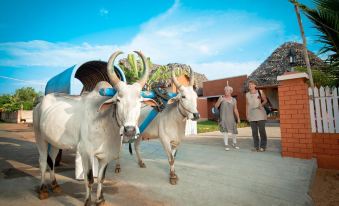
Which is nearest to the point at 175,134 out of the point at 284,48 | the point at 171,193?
the point at 171,193

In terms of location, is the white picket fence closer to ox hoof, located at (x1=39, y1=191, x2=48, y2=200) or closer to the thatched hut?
ox hoof, located at (x1=39, y1=191, x2=48, y2=200)

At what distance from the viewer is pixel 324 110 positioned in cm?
487

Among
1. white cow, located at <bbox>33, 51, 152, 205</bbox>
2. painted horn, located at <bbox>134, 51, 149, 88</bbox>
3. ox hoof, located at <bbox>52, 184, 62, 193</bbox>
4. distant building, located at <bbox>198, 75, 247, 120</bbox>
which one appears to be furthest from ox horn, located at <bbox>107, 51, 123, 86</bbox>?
distant building, located at <bbox>198, 75, 247, 120</bbox>

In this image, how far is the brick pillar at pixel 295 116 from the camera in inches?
196

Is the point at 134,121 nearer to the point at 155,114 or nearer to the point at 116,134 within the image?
the point at 116,134

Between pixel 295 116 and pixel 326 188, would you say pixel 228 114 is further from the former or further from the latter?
pixel 326 188

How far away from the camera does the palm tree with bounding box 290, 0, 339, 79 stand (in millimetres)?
3996

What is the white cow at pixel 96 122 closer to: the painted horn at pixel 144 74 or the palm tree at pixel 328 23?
the painted horn at pixel 144 74

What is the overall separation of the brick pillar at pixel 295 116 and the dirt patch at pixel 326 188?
667 millimetres

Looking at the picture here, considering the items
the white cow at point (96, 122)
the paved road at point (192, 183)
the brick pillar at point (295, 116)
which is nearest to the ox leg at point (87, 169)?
the white cow at point (96, 122)

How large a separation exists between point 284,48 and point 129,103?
70.2 ft

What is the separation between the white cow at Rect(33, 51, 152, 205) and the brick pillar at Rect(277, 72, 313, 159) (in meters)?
4.09

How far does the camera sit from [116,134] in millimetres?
3004

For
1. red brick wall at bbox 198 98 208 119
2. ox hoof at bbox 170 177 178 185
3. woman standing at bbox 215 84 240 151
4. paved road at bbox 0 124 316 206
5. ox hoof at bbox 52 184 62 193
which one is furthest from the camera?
red brick wall at bbox 198 98 208 119
